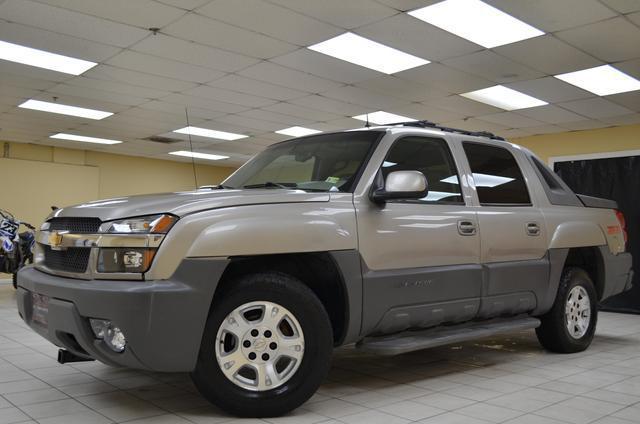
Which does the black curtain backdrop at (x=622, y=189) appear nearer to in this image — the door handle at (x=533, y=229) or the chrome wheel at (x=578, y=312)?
the chrome wheel at (x=578, y=312)

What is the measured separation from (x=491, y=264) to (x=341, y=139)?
1244 mm

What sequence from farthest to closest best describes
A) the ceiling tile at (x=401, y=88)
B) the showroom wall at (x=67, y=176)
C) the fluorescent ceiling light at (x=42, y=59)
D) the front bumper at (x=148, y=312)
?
the showroom wall at (x=67, y=176) → the ceiling tile at (x=401, y=88) → the fluorescent ceiling light at (x=42, y=59) → the front bumper at (x=148, y=312)

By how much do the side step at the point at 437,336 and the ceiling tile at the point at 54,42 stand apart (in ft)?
16.5

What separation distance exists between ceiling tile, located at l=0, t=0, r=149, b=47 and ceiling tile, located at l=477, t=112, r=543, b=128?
6079 mm

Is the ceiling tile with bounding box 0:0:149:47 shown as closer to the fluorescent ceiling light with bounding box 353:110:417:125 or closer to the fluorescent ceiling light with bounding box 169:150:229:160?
the fluorescent ceiling light with bounding box 353:110:417:125

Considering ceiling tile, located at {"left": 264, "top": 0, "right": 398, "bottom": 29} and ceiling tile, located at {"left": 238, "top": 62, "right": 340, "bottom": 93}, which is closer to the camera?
ceiling tile, located at {"left": 264, "top": 0, "right": 398, "bottom": 29}

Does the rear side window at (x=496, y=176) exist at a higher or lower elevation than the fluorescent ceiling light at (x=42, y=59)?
lower

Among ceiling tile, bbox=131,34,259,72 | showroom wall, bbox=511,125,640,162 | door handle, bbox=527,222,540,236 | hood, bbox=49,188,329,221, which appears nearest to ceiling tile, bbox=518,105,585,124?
showroom wall, bbox=511,125,640,162

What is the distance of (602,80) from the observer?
25.9 feet

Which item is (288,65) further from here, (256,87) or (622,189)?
(622,189)

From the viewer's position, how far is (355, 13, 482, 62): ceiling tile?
19.5ft

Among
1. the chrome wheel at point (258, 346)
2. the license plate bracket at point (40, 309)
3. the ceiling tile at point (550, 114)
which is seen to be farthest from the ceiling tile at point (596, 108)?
the license plate bracket at point (40, 309)

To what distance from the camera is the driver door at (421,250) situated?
3230 millimetres

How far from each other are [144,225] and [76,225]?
490 millimetres
